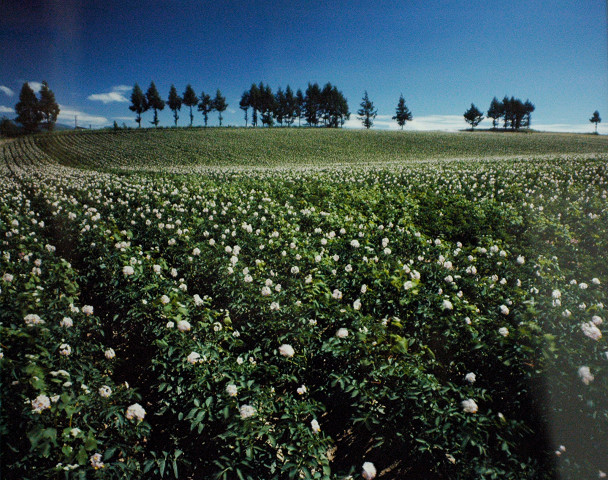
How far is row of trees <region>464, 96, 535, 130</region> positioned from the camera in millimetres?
88500

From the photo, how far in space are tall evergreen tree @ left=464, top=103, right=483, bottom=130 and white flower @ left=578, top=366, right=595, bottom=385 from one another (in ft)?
347

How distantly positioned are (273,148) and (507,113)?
8293cm

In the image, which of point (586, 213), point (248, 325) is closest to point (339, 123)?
point (586, 213)

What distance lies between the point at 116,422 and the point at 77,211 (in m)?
8.00

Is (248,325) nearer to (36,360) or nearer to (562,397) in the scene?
(36,360)

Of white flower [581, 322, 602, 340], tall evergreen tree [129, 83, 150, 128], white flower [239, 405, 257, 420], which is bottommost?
white flower [239, 405, 257, 420]

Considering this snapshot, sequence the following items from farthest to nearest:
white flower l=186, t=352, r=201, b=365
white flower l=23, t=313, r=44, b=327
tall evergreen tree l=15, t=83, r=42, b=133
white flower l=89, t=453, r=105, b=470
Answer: tall evergreen tree l=15, t=83, r=42, b=133, white flower l=23, t=313, r=44, b=327, white flower l=186, t=352, r=201, b=365, white flower l=89, t=453, r=105, b=470

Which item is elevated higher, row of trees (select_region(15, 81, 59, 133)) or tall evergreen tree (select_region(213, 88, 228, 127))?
tall evergreen tree (select_region(213, 88, 228, 127))

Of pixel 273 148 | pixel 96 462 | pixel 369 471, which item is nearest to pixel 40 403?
pixel 96 462

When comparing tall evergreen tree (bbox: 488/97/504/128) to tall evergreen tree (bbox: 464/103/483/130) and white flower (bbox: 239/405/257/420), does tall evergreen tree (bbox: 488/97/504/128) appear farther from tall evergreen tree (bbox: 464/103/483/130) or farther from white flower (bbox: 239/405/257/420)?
white flower (bbox: 239/405/257/420)

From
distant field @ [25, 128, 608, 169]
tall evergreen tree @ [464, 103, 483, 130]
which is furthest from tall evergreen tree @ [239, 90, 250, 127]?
tall evergreen tree @ [464, 103, 483, 130]

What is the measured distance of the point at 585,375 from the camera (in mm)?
2379

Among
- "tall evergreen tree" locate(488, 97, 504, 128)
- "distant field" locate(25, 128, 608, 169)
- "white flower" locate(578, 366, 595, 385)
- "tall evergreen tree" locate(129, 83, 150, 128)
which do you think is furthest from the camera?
"tall evergreen tree" locate(488, 97, 504, 128)

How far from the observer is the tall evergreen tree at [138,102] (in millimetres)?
77625
